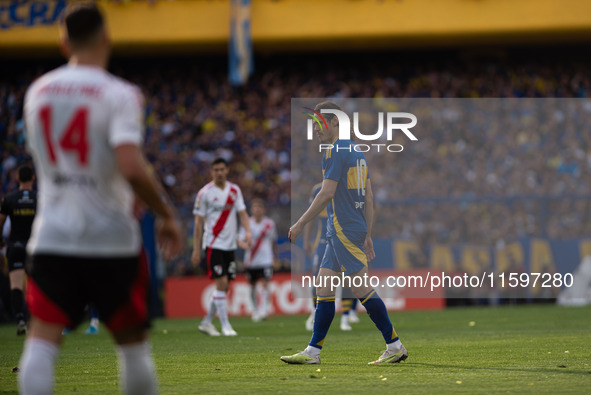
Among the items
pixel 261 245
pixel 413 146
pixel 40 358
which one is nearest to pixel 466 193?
pixel 413 146

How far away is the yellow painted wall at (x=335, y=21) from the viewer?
2606 centimetres

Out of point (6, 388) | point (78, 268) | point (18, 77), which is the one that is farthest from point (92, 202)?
point (18, 77)

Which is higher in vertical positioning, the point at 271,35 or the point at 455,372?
the point at 271,35

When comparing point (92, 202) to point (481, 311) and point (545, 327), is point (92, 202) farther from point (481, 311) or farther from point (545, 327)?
point (481, 311)

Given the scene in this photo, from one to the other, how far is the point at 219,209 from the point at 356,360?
493 cm

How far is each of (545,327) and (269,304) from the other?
7.72 metres

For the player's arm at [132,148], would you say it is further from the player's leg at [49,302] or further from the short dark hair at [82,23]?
the player's leg at [49,302]

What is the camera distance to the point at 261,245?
18516 millimetres

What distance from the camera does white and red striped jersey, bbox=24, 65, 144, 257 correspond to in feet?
14.0

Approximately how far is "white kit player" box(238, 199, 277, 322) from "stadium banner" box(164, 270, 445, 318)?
94 cm

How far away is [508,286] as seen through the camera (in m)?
20.1

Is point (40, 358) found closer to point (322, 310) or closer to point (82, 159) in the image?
point (82, 159)

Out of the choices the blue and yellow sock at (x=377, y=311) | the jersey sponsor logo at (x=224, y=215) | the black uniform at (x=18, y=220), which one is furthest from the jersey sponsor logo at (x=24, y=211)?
the blue and yellow sock at (x=377, y=311)

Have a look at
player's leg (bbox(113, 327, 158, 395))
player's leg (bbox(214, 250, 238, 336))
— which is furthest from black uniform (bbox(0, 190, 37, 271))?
player's leg (bbox(113, 327, 158, 395))
